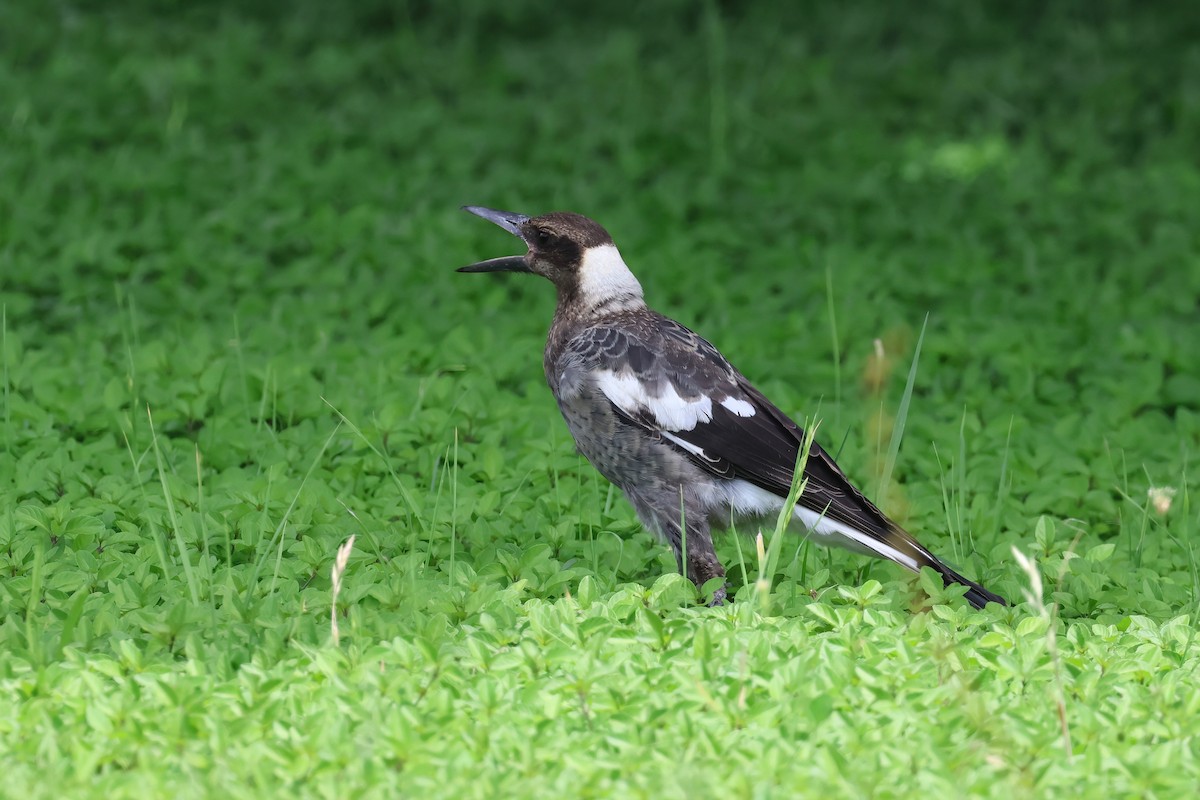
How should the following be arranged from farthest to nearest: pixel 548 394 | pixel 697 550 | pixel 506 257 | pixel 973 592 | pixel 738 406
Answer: pixel 548 394, pixel 506 257, pixel 738 406, pixel 697 550, pixel 973 592

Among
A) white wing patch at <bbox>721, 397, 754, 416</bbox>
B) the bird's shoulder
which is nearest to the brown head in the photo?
the bird's shoulder

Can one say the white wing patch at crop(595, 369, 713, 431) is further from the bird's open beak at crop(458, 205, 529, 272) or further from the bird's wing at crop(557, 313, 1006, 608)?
the bird's open beak at crop(458, 205, 529, 272)

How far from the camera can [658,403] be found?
4473 mm

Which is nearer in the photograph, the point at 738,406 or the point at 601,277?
the point at 738,406

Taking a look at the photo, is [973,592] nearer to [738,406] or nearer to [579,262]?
[738,406]

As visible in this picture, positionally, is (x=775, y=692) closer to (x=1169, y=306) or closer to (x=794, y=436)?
(x=794, y=436)

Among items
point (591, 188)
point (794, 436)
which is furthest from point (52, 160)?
point (794, 436)

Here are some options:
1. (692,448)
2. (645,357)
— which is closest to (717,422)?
(692,448)

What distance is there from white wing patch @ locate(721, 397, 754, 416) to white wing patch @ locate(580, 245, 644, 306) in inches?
23.1

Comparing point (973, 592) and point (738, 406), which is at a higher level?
point (738, 406)

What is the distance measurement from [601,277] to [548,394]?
1.06 meters

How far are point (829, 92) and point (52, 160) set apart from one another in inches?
175

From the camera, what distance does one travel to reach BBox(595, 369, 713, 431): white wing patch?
4.45 meters

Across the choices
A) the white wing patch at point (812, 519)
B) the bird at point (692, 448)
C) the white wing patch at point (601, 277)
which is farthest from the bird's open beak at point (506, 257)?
the white wing patch at point (812, 519)
